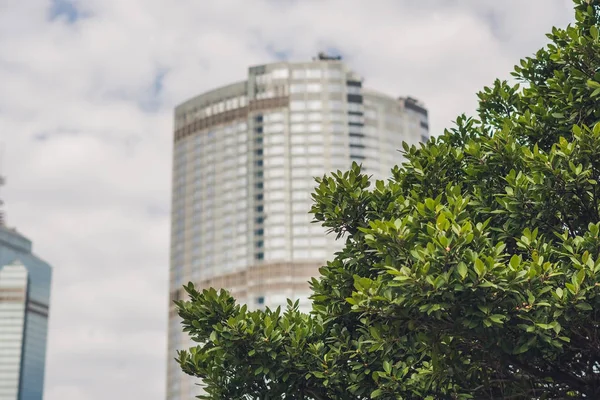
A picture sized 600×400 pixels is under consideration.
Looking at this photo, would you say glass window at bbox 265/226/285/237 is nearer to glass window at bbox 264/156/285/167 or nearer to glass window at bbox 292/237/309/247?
glass window at bbox 292/237/309/247

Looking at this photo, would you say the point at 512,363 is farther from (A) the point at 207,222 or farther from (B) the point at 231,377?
(A) the point at 207,222

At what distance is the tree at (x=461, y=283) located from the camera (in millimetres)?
11531

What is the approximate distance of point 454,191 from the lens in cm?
1300

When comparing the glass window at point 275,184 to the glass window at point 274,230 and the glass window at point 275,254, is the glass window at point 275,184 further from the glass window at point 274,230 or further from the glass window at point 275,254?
the glass window at point 275,254

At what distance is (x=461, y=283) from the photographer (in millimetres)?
11227

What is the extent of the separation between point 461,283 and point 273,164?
161 metres

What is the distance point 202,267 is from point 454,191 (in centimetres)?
16447

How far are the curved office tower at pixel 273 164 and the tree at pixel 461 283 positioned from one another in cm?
14667

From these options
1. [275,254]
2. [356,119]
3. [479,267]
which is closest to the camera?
[479,267]

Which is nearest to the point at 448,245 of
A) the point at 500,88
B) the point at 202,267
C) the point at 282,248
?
the point at 500,88

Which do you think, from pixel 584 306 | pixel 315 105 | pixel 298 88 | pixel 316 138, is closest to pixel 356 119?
pixel 315 105

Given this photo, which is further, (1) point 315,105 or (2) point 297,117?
(1) point 315,105

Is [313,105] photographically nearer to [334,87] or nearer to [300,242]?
[334,87]

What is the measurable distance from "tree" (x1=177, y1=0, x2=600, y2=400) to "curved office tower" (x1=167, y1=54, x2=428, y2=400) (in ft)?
481
